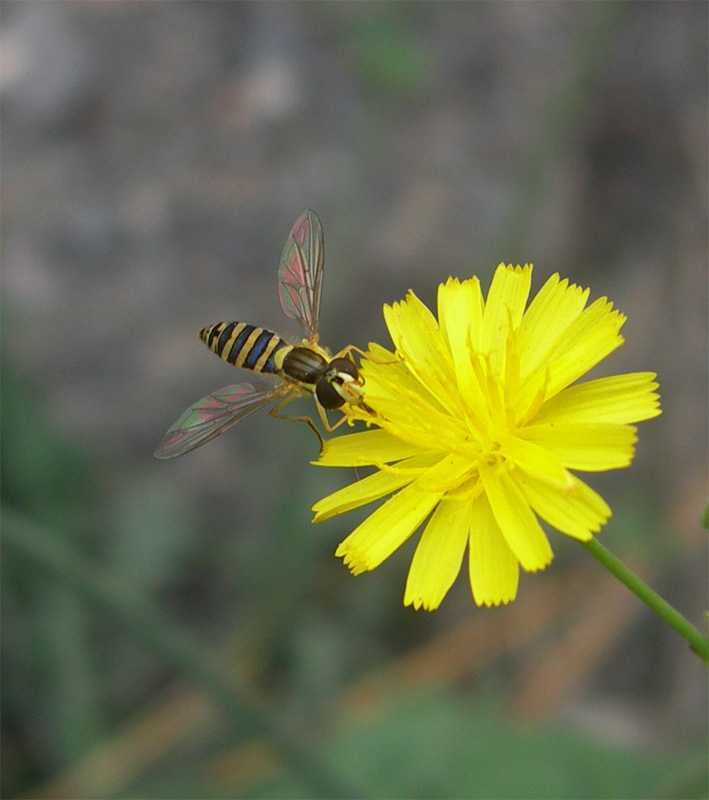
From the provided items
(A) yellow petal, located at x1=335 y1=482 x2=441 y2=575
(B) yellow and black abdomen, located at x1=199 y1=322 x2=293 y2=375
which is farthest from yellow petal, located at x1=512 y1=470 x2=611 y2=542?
(B) yellow and black abdomen, located at x1=199 y1=322 x2=293 y2=375

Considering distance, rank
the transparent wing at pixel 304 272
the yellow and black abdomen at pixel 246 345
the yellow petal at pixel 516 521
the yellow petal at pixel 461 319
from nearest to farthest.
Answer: the yellow petal at pixel 516 521
the yellow petal at pixel 461 319
the yellow and black abdomen at pixel 246 345
the transparent wing at pixel 304 272

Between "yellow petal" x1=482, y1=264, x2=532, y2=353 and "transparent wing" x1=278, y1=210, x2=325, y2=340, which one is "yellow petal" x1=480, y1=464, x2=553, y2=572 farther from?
"transparent wing" x1=278, y1=210, x2=325, y2=340

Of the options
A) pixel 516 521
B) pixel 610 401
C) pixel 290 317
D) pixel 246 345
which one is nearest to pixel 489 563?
pixel 516 521

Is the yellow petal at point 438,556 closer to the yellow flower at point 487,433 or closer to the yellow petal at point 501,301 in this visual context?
the yellow flower at point 487,433

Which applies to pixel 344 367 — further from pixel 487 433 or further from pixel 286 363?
pixel 487 433

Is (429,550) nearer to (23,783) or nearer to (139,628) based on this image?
(139,628)

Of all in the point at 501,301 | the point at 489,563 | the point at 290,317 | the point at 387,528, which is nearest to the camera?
the point at 489,563

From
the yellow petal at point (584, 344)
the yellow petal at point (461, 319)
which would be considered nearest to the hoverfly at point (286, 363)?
the yellow petal at point (461, 319)
